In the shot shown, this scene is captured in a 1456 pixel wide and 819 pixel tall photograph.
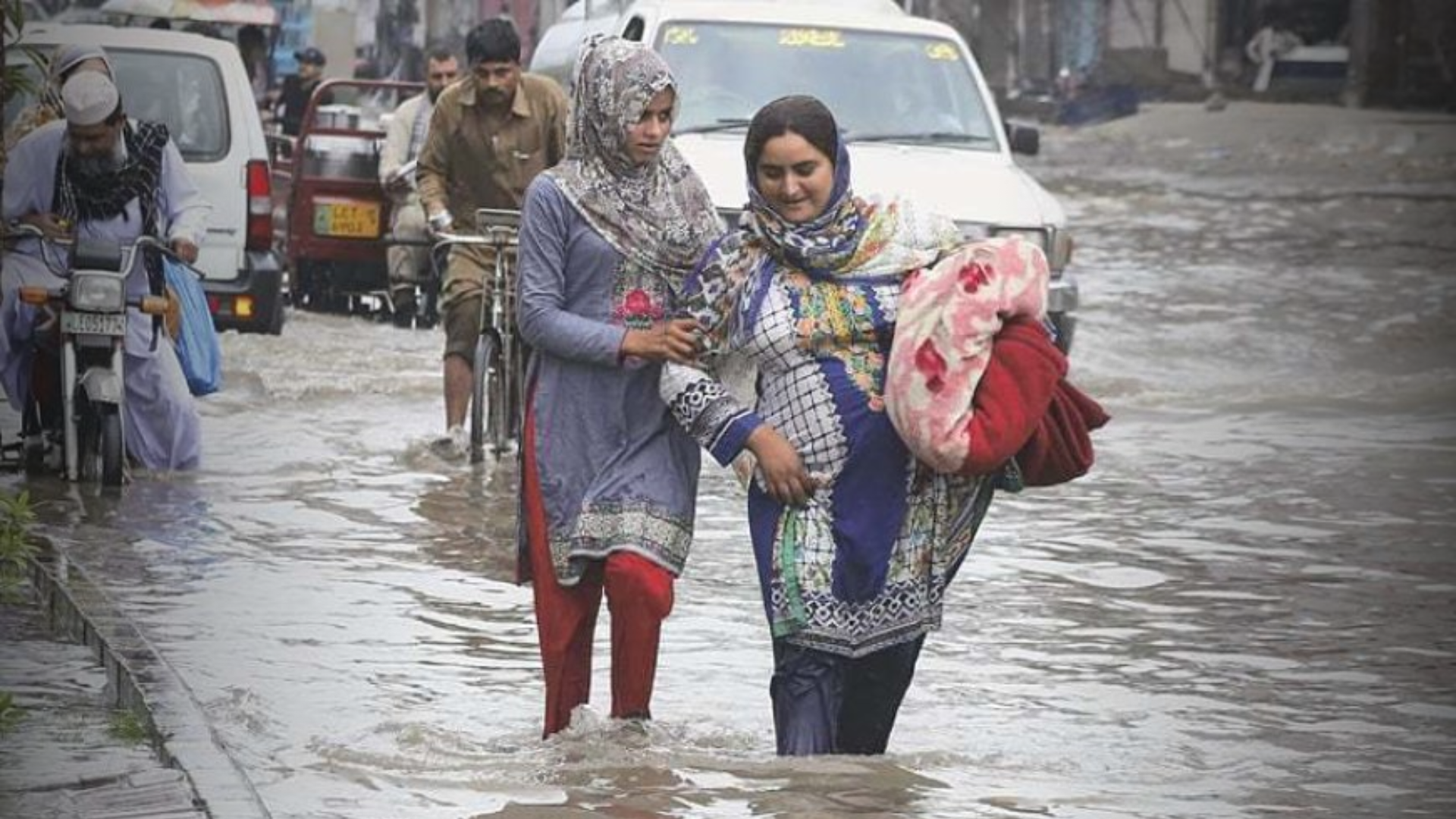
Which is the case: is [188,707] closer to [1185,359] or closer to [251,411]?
[251,411]

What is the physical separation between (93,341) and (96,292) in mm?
223

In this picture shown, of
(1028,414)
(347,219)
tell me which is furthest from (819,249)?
(347,219)

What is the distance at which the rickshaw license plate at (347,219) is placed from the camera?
21.0 metres

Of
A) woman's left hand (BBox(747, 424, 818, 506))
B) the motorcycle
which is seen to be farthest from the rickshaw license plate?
woman's left hand (BBox(747, 424, 818, 506))

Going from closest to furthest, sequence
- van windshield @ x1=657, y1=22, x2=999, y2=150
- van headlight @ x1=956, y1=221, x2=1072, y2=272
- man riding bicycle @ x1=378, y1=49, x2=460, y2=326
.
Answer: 1. van headlight @ x1=956, y1=221, x2=1072, y2=272
2. van windshield @ x1=657, y1=22, x2=999, y2=150
3. man riding bicycle @ x1=378, y1=49, x2=460, y2=326

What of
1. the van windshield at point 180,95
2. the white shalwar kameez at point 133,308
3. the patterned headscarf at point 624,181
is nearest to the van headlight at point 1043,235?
the white shalwar kameez at point 133,308

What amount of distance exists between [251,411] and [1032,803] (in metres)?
9.43

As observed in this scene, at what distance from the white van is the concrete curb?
6520 millimetres

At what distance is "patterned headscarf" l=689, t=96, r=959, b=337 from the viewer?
20.9 feet

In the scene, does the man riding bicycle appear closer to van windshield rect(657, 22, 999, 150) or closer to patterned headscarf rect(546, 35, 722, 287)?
van windshield rect(657, 22, 999, 150)

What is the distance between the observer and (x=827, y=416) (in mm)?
6414

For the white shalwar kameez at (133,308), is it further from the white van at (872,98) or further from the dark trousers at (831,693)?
the dark trousers at (831,693)

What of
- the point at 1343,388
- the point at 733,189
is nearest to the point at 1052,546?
the point at 733,189

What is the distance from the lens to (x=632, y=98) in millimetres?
6848
